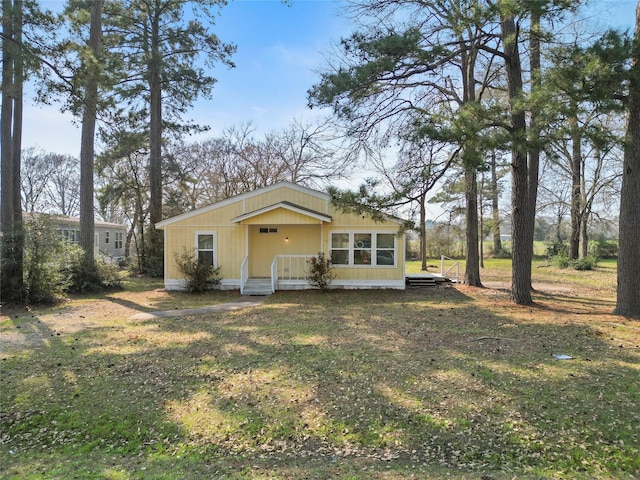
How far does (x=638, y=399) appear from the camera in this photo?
13.2 ft

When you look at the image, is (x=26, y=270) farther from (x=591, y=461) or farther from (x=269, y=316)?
→ (x=591, y=461)

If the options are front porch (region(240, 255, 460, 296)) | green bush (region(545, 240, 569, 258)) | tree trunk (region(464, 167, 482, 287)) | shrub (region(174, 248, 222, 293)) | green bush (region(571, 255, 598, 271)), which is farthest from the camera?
green bush (region(545, 240, 569, 258))

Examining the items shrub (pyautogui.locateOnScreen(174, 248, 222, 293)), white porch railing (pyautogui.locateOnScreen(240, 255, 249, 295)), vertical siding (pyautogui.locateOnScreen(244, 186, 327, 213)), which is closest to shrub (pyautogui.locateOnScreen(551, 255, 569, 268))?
vertical siding (pyautogui.locateOnScreen(244, 186, 327, 213))

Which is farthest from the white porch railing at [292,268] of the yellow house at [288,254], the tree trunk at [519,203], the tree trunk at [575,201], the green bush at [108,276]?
the tree trunk at [575,201]

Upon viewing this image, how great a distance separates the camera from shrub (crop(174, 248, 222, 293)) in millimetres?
12961

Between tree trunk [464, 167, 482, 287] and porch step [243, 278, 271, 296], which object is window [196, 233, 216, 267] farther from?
tree trunk [464, 167, 482, 287]

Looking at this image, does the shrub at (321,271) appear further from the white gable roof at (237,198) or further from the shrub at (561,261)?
the shrub at (561,261)

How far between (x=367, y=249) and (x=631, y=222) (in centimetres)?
749

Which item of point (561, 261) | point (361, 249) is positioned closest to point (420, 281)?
point (361, 249)

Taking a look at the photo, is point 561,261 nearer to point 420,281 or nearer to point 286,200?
point 420,281

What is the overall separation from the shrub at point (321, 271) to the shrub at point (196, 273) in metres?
3.55

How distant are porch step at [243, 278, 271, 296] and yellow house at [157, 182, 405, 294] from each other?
4 cm

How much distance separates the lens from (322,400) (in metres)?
Answer: 4.19

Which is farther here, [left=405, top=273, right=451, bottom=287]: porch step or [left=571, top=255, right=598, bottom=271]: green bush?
[left=571, top=255, right=598, bottom=271]: green bush
